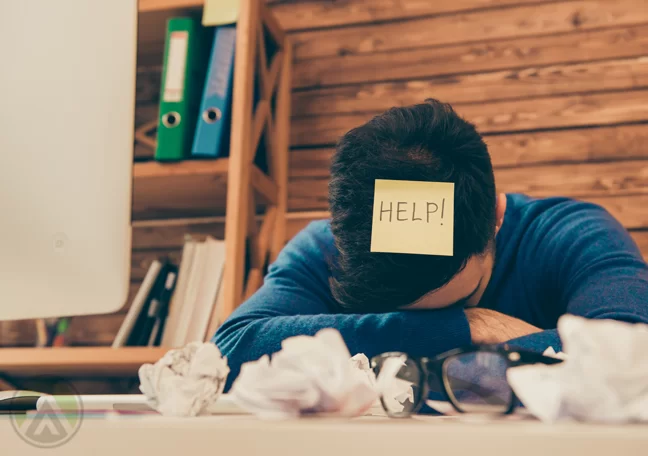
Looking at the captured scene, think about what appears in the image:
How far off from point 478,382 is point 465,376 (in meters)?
0.01

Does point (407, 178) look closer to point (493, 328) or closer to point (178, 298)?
point (493, 328)

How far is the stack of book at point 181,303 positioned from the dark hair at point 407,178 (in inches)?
27.7

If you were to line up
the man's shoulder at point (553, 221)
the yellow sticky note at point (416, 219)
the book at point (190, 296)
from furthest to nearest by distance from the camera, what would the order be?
1. the book at point (190, 296)
2. the man's shoulder at point (553, 221)
3. the yellow sticky note at point (416, 219)

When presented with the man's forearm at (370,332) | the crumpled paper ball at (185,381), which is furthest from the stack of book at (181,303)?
the crumpled paper ball at (185,381)

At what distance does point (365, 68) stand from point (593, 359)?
5.32ft

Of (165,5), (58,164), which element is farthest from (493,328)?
(165,5)

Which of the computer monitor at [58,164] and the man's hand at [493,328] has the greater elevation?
the computer monitor at [58,164]

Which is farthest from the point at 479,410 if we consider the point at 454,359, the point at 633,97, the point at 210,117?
the point at 633,97

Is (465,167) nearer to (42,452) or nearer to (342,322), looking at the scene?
(342,322)

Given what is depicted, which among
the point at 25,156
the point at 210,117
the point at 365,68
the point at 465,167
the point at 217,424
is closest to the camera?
the point at 217,424

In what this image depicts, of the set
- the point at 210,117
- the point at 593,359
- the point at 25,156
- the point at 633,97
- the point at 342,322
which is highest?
the point at 633,97

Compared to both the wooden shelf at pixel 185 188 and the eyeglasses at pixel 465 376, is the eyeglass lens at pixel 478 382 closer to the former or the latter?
the eyeglasses at pixel 465 376

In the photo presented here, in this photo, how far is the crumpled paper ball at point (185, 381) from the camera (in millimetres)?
456

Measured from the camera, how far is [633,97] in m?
1.67
